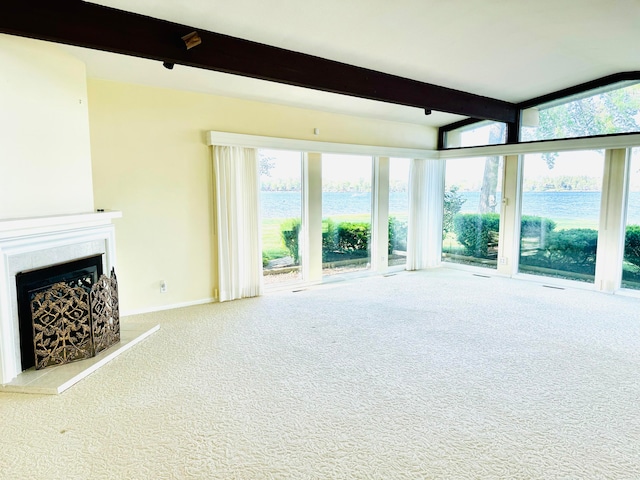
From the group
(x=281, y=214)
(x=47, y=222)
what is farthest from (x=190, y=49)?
(x=281, y=214)

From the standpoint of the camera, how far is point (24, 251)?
2.79 metres

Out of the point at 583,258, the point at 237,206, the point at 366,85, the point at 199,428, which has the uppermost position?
the point at 366,85

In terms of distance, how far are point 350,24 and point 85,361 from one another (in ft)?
11.8

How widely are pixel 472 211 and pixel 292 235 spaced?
11.3 feet

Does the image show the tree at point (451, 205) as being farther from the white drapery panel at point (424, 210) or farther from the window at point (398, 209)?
the window at point (398, 209)

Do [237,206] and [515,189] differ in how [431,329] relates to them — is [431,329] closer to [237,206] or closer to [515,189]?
[237,206]

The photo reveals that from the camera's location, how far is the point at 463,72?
4461 millimetres

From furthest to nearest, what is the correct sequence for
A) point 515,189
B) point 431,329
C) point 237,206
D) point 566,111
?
1. point 515,189
2. point 566,111
3. point 237,206
4. point 431,329

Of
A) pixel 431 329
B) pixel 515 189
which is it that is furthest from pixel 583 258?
pixel 431 329

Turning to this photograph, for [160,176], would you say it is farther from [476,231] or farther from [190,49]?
[476,231]

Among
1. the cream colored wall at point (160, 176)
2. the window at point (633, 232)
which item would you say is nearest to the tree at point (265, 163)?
the cream colored wall at point (160, 176)

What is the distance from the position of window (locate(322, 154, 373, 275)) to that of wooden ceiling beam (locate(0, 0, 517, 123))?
1.65m

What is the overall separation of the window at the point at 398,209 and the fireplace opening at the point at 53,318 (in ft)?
16.0

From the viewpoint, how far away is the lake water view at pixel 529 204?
17.2 ft
